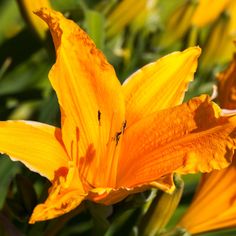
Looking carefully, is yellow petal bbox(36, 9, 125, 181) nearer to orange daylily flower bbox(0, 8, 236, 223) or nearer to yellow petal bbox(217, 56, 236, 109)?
orange daylily flower bbox(0, 8, 236, 223)

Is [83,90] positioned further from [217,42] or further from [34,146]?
[217,42]

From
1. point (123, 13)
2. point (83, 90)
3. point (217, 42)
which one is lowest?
point (217, 42)

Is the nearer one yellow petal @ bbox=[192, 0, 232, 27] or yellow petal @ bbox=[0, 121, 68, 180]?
yellow petal @ bbox=[0, 121, 68, 180]

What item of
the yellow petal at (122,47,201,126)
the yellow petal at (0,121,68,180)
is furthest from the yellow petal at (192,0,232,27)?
the yellow petal at (0,121,68,180)

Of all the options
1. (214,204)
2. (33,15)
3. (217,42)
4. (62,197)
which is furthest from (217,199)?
(217,42)

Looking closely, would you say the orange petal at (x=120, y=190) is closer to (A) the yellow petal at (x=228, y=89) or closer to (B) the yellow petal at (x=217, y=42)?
(A) the yellow petal at (x=228, y=89)

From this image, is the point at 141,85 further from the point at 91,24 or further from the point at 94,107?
the point at 91,24

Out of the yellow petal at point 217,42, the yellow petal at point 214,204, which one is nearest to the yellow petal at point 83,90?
the yellow petal at point 214,204
